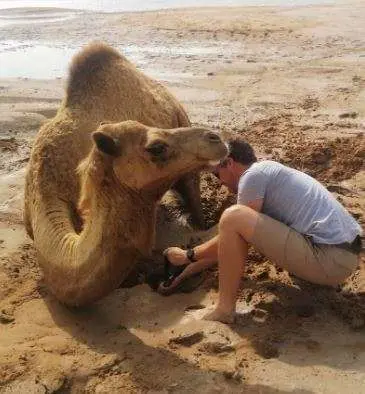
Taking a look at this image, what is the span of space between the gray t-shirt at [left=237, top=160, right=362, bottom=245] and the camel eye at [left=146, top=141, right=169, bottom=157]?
623 mm

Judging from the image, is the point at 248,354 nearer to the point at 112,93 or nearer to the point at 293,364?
the point at 293,364

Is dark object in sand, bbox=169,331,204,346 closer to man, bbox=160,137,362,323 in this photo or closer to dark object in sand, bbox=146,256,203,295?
man, bbox=160,137,362,323

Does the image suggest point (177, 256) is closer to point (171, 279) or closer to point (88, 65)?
point (171, 279)

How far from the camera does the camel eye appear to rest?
4570mm

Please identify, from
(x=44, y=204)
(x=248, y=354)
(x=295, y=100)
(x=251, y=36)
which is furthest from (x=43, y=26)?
(x=248, y=354)

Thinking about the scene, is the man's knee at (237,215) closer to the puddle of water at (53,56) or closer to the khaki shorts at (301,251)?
the khaki shorts at (301,251)

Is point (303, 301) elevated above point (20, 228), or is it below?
above

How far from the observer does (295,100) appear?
442 inches

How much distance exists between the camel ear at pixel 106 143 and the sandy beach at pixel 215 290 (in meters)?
1.35

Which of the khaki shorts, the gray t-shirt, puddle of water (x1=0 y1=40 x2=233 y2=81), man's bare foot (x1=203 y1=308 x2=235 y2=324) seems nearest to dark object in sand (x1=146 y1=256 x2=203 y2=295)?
man's bare foot (x1=203 y1=308 x2=235 y2=324)

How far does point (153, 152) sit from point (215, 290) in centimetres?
143

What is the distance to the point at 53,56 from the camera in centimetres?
1756

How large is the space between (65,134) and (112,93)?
Answer: 97 centimetres

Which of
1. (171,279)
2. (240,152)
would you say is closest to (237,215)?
(240,152)
